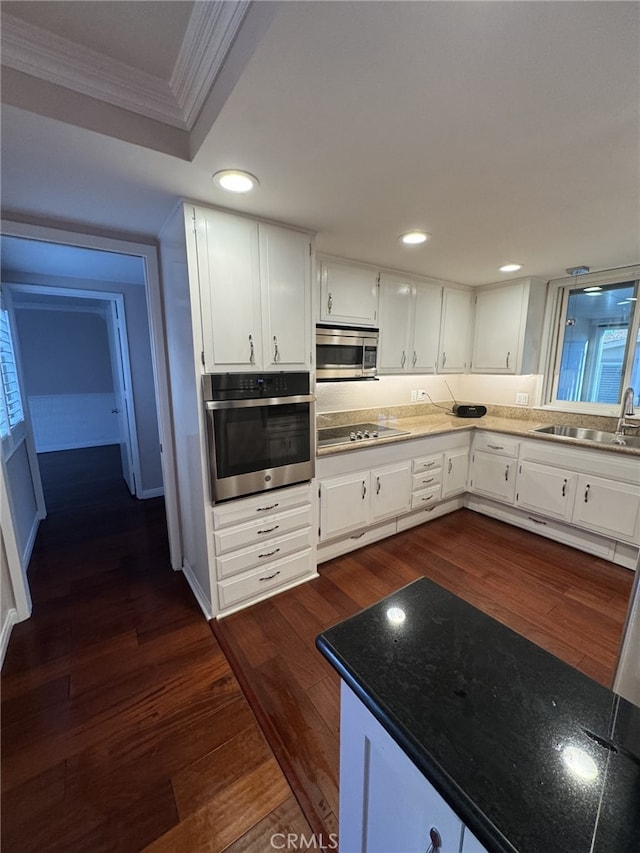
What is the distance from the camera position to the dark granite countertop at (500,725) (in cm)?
46

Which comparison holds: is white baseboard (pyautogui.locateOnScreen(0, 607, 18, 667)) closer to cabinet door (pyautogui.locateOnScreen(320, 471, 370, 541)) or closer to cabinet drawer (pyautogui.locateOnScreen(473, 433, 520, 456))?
cabinet door (pyautogui.locateOnScreen(320, 471, 370, 541))

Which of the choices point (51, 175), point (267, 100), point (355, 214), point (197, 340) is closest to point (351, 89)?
point (267, 100)

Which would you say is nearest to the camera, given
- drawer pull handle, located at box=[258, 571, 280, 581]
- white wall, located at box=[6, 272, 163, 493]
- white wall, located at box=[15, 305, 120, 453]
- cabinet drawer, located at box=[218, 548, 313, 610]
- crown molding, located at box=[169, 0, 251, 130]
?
crown molding, located at box=[169, 0, 251, 130]

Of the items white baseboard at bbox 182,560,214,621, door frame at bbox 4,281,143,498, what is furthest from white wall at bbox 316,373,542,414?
door frame at bbox 4,281,143,498

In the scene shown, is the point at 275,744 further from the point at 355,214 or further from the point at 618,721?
the point at 355,214

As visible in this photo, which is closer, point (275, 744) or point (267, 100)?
point (267, 100)

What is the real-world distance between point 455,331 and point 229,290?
2494 millimetres

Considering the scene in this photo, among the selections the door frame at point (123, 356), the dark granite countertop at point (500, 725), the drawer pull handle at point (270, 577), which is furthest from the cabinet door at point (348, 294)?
the door frame at point (123, 356)

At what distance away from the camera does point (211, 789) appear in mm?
1273

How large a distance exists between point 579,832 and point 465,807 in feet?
0.46

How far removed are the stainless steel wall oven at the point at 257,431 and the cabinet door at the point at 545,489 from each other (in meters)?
2.05

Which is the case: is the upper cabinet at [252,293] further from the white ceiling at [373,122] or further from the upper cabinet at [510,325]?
the upper cabinet at [510,325]

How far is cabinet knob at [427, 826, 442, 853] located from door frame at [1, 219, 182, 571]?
2273mm

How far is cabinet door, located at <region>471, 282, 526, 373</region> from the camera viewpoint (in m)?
3.29
